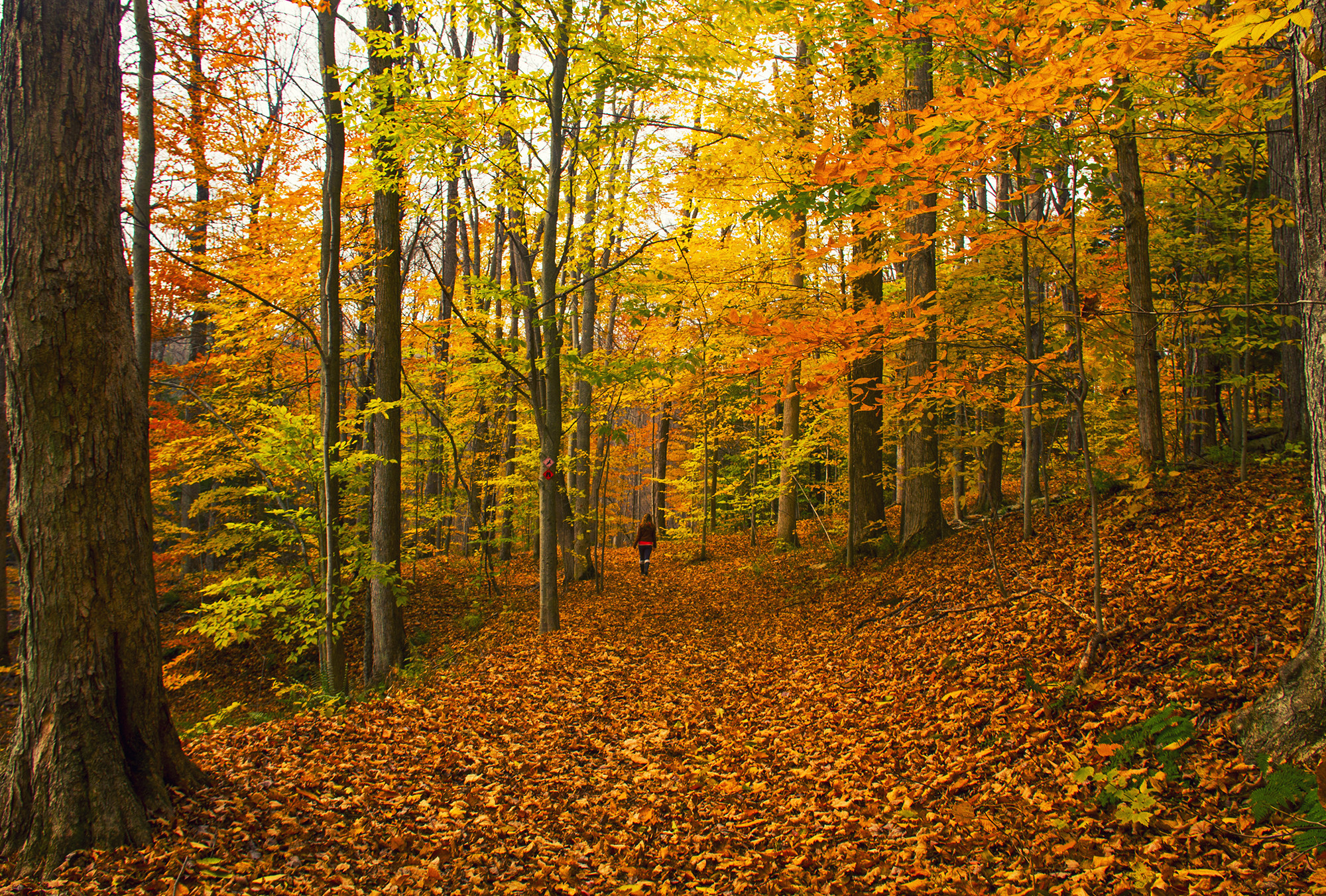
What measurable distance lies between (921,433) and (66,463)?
8483 mm

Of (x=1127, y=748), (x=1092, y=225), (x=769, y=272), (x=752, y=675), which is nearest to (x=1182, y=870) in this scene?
(x=1127, y=748)

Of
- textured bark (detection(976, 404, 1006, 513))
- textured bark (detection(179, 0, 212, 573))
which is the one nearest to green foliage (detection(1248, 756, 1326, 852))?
textured bark (detection(976, 404, 1006, 513))

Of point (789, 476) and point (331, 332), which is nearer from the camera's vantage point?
point (331, 332)

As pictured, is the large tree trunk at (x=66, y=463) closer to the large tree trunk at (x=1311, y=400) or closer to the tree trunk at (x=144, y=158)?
the tree trunk at (x=144, y=158)

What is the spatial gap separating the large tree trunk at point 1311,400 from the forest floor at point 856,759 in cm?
24

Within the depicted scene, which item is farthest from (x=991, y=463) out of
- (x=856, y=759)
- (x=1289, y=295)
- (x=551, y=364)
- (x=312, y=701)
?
(x=312, y=701)

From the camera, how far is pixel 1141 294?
6520 millimetres

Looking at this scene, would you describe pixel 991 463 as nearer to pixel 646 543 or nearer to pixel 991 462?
pixel 991 462

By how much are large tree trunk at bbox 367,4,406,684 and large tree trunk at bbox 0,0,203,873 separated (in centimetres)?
514

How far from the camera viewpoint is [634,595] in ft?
36.1

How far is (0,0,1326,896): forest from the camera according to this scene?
306cm

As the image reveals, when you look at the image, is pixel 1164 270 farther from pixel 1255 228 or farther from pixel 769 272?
pixel 769 272

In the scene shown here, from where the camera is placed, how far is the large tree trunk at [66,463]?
307cm

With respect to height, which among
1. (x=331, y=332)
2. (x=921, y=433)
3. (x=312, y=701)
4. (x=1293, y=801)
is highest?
(x=331, y=332)
